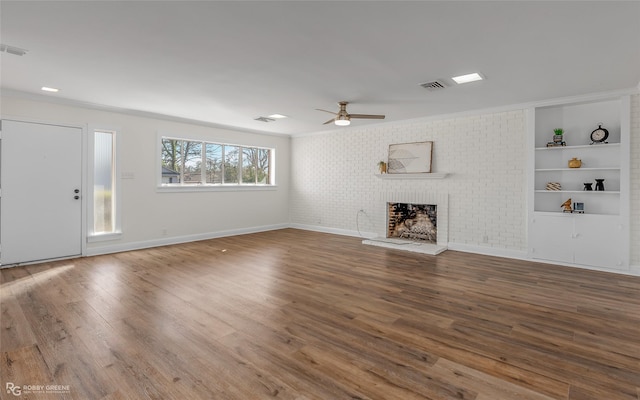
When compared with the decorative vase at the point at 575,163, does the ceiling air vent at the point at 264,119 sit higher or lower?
higher

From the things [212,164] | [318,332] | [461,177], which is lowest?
[318,332]

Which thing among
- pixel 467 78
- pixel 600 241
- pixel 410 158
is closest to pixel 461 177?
pixel 410 158

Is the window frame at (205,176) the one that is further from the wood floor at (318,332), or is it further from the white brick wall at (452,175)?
the wood floor at (318,332)

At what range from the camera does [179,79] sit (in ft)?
13.5

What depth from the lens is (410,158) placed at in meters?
6.76

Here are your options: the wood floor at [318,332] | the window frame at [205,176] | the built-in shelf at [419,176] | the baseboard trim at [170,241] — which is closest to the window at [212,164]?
the window frame at [205,176]

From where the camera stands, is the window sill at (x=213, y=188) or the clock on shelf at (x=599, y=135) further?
the window sill at (x=213, y=188)

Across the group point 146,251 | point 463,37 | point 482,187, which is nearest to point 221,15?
point 463,37

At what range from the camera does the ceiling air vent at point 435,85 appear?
422 centimetres

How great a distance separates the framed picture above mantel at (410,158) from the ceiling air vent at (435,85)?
2159 millimetres

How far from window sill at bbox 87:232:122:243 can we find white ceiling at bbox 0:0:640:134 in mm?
2323

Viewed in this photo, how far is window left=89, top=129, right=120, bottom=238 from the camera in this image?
558 cm

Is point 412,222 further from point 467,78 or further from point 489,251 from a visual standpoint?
point 467,78

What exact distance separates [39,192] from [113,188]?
107 cm
